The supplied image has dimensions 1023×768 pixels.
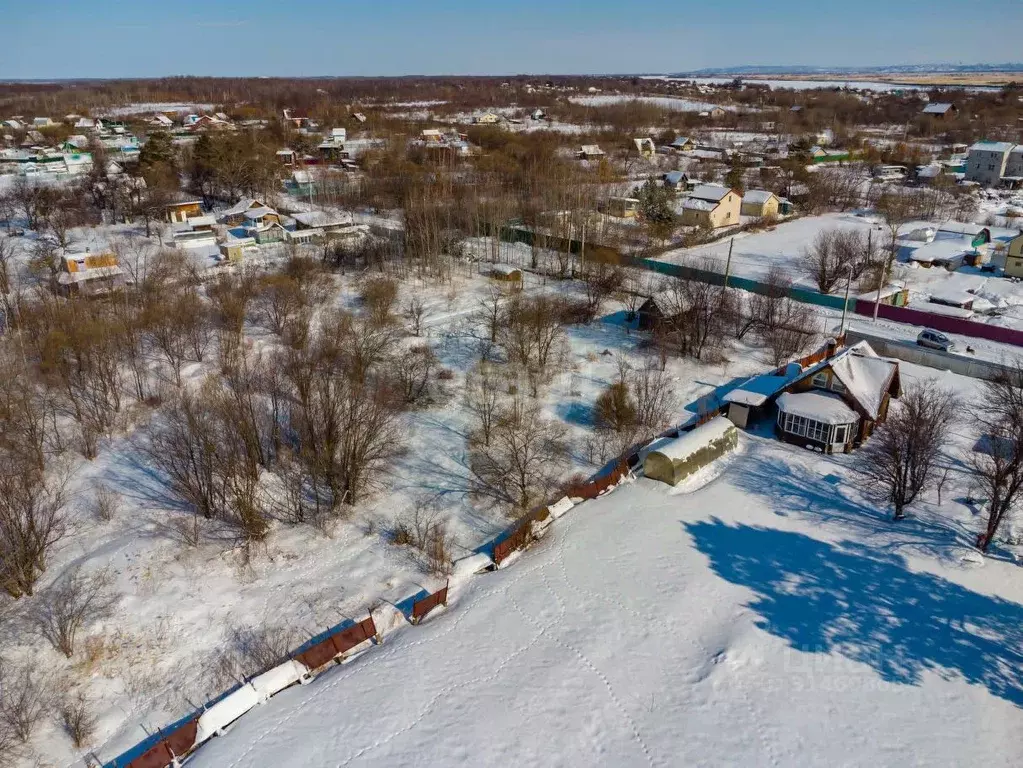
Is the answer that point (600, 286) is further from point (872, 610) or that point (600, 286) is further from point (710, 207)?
point (872, 610)

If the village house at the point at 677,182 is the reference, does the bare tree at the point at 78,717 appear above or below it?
below

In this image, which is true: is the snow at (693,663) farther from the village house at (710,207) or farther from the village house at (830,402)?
the village house at (710,207)

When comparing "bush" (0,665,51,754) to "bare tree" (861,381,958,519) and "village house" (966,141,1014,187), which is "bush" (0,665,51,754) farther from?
"village house" (966,141,1014,187)

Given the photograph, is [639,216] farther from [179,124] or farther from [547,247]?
[179,124]

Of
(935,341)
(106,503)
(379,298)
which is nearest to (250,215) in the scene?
(379,298)

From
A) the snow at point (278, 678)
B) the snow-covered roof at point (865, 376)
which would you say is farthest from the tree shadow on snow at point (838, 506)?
the snow at point (278, 678)

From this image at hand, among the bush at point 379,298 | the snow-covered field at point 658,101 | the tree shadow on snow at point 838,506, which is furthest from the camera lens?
the snow-covered field at point 658,101

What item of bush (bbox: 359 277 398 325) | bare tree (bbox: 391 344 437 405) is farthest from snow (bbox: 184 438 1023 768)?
bush (bbox: 359 277 398 325)
